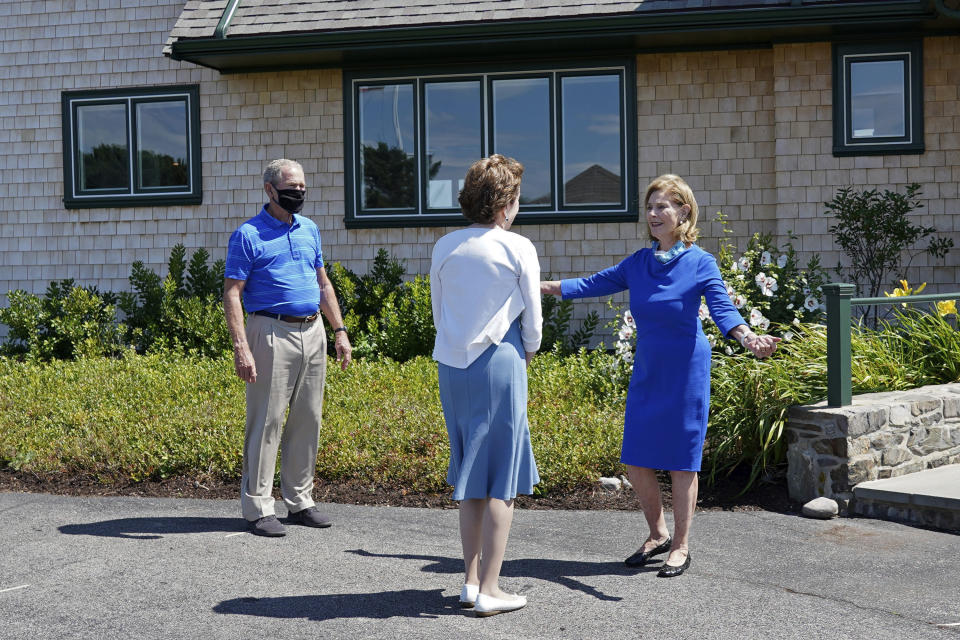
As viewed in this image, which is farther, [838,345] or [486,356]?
[838,345]

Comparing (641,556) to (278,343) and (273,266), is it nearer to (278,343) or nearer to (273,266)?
(278,343)

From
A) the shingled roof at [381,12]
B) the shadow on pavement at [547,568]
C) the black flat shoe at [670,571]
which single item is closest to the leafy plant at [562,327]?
the shingled roof at [381,12]

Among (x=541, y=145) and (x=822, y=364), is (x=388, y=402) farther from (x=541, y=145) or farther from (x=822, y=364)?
(x=541, y=145)

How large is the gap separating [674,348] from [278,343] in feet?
7.18

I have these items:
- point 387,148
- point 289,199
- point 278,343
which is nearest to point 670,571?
point 278,343

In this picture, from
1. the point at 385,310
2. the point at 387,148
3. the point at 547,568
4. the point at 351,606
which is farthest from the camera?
the point at 387,148

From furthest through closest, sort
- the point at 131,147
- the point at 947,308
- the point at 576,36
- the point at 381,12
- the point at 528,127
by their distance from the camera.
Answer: the point at 131,147 → the point at 528,127 → the point at 381,12 → the point at 576,36 → the point at 947,308

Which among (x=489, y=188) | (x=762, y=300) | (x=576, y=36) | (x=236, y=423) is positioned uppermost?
(x=576, y=36)

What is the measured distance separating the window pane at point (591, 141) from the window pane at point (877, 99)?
8.34 feet

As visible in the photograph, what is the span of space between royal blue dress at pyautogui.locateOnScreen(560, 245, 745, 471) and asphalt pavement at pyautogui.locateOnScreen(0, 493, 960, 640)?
2.14ft

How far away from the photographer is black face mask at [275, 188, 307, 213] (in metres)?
5.82

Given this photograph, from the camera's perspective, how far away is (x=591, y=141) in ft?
39.0

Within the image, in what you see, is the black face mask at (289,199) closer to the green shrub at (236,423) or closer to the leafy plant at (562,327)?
the green shrub at (236,423)

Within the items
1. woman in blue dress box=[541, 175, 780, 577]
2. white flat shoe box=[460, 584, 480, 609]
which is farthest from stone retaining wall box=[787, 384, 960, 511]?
white flat shoe box=[460, 584, 480, 609]
